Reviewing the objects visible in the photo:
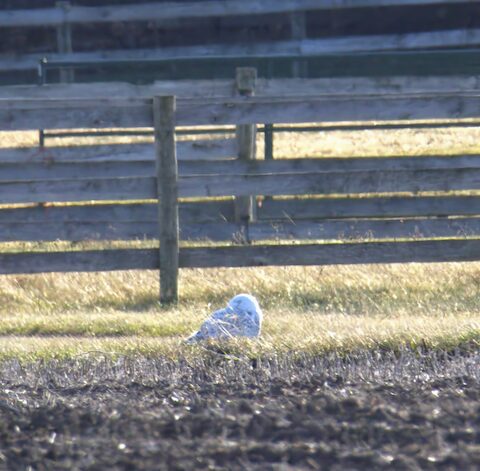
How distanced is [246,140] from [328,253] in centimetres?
172

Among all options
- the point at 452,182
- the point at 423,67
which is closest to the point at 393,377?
the point at 452,182

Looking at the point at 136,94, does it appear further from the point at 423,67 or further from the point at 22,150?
the point at 423,67

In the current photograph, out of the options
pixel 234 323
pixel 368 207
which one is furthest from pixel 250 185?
pixel 368 207

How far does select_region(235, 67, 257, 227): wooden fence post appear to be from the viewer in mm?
9188

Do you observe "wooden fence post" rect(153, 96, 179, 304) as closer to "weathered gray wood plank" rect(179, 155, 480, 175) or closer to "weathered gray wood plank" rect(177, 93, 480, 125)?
"weathered gray wood plank" rect(177, 93, 480, 125)

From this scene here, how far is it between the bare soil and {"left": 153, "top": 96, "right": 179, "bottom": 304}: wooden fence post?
2400mm

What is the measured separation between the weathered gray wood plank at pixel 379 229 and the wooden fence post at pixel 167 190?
4.91 ft

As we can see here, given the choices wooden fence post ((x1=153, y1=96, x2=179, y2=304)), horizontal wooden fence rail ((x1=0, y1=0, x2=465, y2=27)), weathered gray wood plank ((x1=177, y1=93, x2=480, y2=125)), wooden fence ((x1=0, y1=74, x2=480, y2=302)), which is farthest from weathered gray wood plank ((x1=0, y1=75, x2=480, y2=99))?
horizontal wooden fence rail ((x1=0, y1=0, x2=465, y2=27))

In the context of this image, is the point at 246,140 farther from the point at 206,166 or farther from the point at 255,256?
the point at 255,256

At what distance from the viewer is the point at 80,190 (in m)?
8.08

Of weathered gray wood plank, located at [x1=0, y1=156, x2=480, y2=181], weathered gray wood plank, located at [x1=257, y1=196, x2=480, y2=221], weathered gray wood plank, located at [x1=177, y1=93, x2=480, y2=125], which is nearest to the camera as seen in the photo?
weathered gray wood plank, located at [x1=177, y1=93, x2=480, y2=125]

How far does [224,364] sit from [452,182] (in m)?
3.67

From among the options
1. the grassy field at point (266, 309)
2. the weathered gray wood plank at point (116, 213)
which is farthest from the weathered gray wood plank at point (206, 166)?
the grassy field at point (266, 309)

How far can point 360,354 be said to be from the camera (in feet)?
18.2
